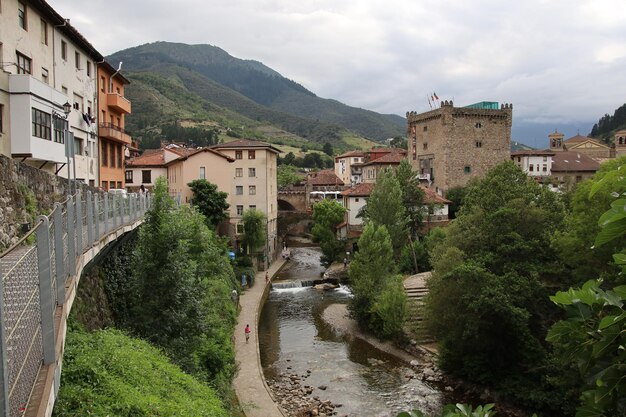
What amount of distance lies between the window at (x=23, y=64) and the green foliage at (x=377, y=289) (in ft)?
74.8

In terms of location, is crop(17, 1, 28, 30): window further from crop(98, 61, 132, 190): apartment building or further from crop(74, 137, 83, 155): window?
crop(98, 61, 132, 190): apartment building

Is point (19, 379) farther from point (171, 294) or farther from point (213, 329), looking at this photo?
point (213, 329)

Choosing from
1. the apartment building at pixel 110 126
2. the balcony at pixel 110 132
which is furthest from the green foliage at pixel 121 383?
the apartment building at pixel 110 126

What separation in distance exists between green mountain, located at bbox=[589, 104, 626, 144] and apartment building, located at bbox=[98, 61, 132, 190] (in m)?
130

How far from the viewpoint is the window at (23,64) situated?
2349 centimetres

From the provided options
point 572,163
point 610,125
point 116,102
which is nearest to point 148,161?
point 116,102

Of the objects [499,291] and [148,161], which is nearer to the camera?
[499,291]

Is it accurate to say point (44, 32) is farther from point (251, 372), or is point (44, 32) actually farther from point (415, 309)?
point (415, 309)

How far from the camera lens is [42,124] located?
22.2 meters

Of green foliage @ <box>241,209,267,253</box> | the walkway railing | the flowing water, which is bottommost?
the flowing water

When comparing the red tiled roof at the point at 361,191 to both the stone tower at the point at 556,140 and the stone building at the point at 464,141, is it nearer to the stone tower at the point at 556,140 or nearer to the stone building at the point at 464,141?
the stone building at the point at 464,141

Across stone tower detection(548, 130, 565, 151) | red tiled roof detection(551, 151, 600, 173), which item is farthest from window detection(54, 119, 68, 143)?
stone tower detection(548, 130, 565, 151)

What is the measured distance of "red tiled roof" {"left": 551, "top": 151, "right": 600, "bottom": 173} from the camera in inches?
2950

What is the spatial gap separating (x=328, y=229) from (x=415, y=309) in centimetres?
2459
